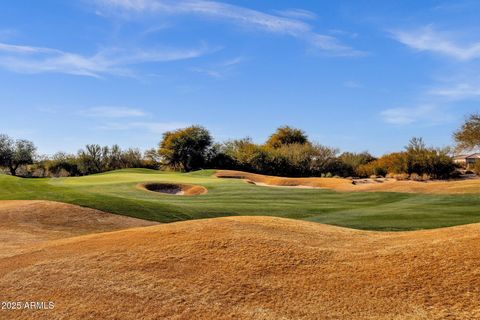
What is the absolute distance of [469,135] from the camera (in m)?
38.4

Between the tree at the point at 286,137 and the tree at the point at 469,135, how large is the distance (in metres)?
30.9

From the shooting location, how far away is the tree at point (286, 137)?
6862 cm

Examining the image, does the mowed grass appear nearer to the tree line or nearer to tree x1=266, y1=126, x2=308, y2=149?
the tree line

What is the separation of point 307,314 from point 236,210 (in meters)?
14.8

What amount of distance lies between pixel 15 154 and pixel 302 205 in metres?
48.5

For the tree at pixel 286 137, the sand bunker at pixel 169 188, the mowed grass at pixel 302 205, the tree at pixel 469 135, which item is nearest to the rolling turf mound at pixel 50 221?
the mowed grass at pixel 302 205

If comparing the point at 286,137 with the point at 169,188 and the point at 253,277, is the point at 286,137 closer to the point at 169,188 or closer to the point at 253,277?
the point at 169,188

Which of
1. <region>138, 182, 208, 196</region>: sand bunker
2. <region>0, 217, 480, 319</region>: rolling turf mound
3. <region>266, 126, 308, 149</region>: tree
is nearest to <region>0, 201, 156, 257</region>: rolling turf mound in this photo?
<region>0, 217, 480, 319</region>: rolling turf mound

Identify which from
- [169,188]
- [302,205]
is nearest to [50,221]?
[302,205]

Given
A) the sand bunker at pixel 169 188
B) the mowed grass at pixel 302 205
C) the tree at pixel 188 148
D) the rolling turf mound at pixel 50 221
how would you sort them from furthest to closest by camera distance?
the tree at pixel 188 148 → the sand bunker at pixel 169 188 → the mowed grass at pixel 302 205 → the rolling turf mound at pixel 50 221

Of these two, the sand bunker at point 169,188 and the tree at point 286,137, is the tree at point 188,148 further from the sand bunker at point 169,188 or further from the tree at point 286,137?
the sand bunker at point 169,188

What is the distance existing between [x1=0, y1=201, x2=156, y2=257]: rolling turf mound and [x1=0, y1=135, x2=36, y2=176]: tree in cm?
4250

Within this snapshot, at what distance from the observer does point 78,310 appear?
6977 millimetres

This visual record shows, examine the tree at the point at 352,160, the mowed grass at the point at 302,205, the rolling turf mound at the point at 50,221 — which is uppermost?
the tree at the point at 352,160
